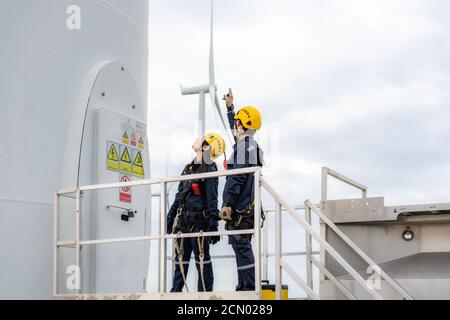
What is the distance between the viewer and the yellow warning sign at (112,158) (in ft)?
26.0

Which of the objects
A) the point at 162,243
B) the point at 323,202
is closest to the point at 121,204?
the point at 162,243

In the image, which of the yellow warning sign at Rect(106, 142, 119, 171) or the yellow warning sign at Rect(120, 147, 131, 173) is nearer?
the yellow warning sign at Rect(106, 142, 119, 171)

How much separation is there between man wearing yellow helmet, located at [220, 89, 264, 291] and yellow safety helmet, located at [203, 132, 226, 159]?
0.88 metres

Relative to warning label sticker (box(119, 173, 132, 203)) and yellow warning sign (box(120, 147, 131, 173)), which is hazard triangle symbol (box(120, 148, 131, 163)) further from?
warning label sticker (box(119, 173, 132, 203))

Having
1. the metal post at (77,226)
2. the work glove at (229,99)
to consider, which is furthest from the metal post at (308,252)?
the metal post at (77,226)

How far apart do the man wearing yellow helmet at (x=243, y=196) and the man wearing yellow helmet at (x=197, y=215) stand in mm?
563

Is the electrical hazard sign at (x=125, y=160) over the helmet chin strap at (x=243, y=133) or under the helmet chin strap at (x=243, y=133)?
under

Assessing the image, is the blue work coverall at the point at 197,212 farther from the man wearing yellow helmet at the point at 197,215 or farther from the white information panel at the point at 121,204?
the white information panel at the point at 121,204

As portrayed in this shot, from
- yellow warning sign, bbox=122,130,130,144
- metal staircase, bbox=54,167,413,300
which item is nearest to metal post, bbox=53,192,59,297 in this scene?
metal staircase, bbox=54,167,413,300

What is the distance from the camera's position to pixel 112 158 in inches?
315

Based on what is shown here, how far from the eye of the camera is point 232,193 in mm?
6539

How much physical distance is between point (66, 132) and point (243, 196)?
2124mm

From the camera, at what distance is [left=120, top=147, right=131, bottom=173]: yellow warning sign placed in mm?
8155
